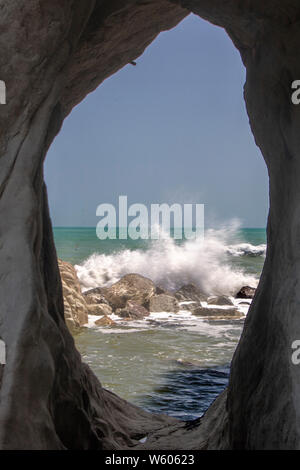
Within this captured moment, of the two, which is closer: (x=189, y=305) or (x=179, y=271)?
(x=189, y=305)

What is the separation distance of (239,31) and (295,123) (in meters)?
1.22

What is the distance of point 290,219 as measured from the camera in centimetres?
319

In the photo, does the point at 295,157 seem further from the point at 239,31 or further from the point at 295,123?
the point at 239,31

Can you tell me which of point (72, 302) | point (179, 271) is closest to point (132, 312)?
point (72, 302)

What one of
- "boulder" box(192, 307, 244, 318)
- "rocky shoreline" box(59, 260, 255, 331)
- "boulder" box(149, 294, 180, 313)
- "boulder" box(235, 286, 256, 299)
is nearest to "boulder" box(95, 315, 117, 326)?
"rocky shoreline" box(59, 260, 255, 331)

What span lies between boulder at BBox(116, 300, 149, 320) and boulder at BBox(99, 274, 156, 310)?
1.77ft

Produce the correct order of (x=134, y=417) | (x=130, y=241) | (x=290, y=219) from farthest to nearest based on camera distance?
(x=130, y=241) → (x=134, y=417) → (x=290, y=219)

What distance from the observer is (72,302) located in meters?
11.6

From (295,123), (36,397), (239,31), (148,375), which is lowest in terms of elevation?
(148,375)

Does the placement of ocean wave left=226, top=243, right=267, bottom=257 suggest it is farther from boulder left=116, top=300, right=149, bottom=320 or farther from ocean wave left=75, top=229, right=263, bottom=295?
boulder left=116, top=300, right=149, bottom=320

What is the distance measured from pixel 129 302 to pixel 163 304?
115 cm

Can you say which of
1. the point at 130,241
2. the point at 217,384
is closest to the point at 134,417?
the point at 217,384

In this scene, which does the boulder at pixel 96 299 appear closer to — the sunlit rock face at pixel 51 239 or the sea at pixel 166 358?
the sea at pixel 166 358

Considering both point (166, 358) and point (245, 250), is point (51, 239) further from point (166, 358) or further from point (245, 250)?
point (245, 250)
